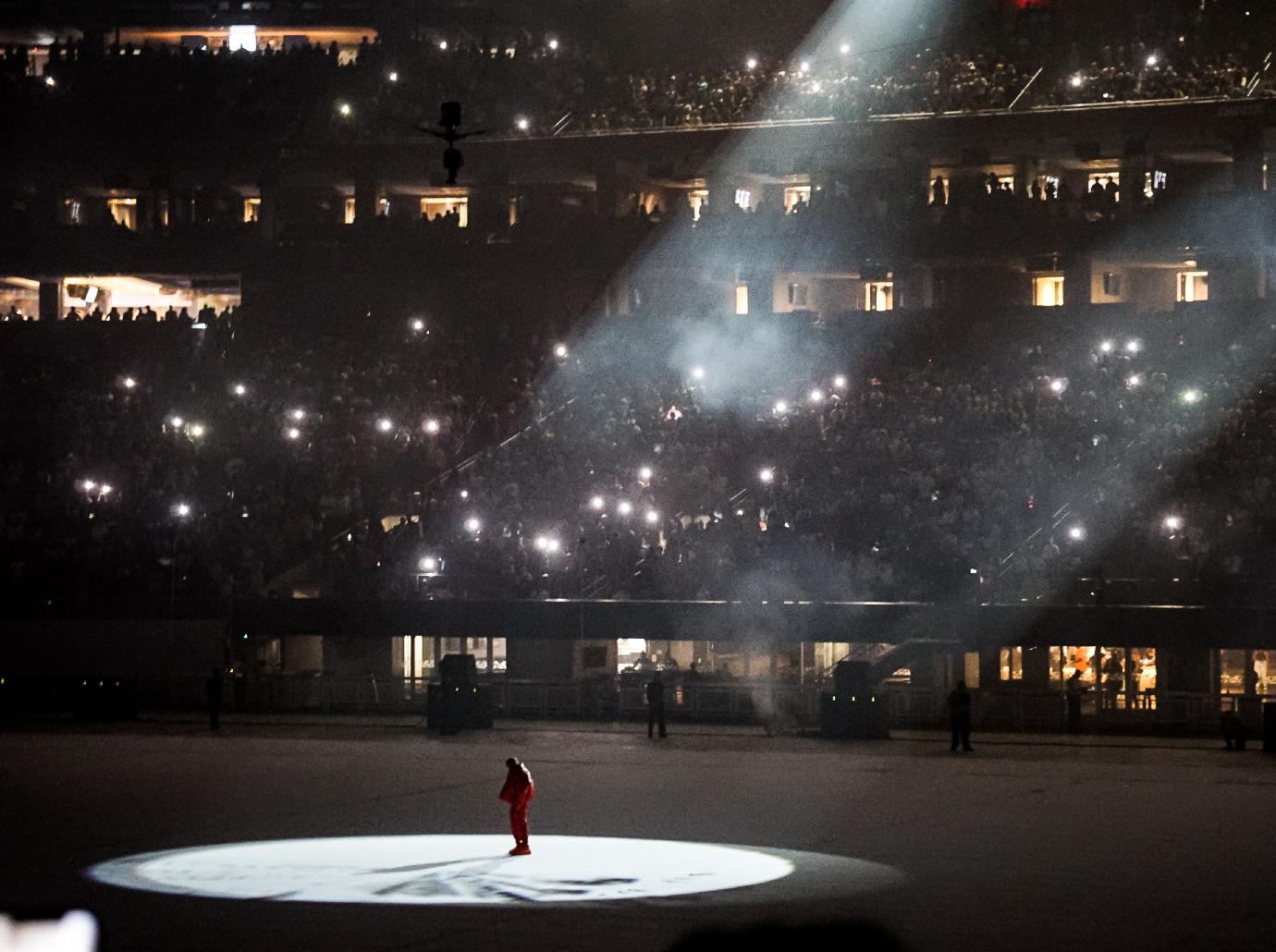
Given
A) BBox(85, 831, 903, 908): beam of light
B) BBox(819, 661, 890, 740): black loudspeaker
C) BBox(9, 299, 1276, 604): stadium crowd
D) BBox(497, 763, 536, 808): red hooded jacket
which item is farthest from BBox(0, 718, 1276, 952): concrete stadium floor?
BBox(9, 299, 1276, 604): stadium crowd

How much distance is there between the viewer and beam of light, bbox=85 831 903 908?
1667 centimetres

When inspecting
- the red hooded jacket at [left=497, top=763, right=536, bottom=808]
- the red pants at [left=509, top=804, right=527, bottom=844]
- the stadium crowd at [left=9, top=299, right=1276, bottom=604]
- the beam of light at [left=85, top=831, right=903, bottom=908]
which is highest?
the stadium crowd at [left=9, top=299, right=1276, bottom=604]

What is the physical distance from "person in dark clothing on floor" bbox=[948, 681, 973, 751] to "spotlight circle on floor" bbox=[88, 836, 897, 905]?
427 inches

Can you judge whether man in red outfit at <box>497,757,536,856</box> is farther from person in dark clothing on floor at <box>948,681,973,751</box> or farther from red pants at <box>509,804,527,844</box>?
person in dark clothing on floor at <box>948,681,973,751</box>

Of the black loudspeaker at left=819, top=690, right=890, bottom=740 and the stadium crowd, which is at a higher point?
the stadium crowd

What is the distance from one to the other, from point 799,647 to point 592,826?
15032mm

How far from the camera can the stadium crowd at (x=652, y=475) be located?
3581 cm

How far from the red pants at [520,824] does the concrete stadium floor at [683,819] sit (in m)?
1.90

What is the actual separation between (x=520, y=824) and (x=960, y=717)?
12.5 metres

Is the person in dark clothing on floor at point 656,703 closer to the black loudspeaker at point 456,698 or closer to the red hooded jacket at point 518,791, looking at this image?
the black loudspeaker at point 456,698

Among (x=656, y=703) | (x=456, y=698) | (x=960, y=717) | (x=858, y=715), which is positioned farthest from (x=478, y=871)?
(x=456, y=698)

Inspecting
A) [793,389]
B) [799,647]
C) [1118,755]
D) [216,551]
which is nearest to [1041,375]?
[793,389]

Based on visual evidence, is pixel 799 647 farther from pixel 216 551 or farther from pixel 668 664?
pixel 216 551

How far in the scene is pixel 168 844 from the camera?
20.1 metres
